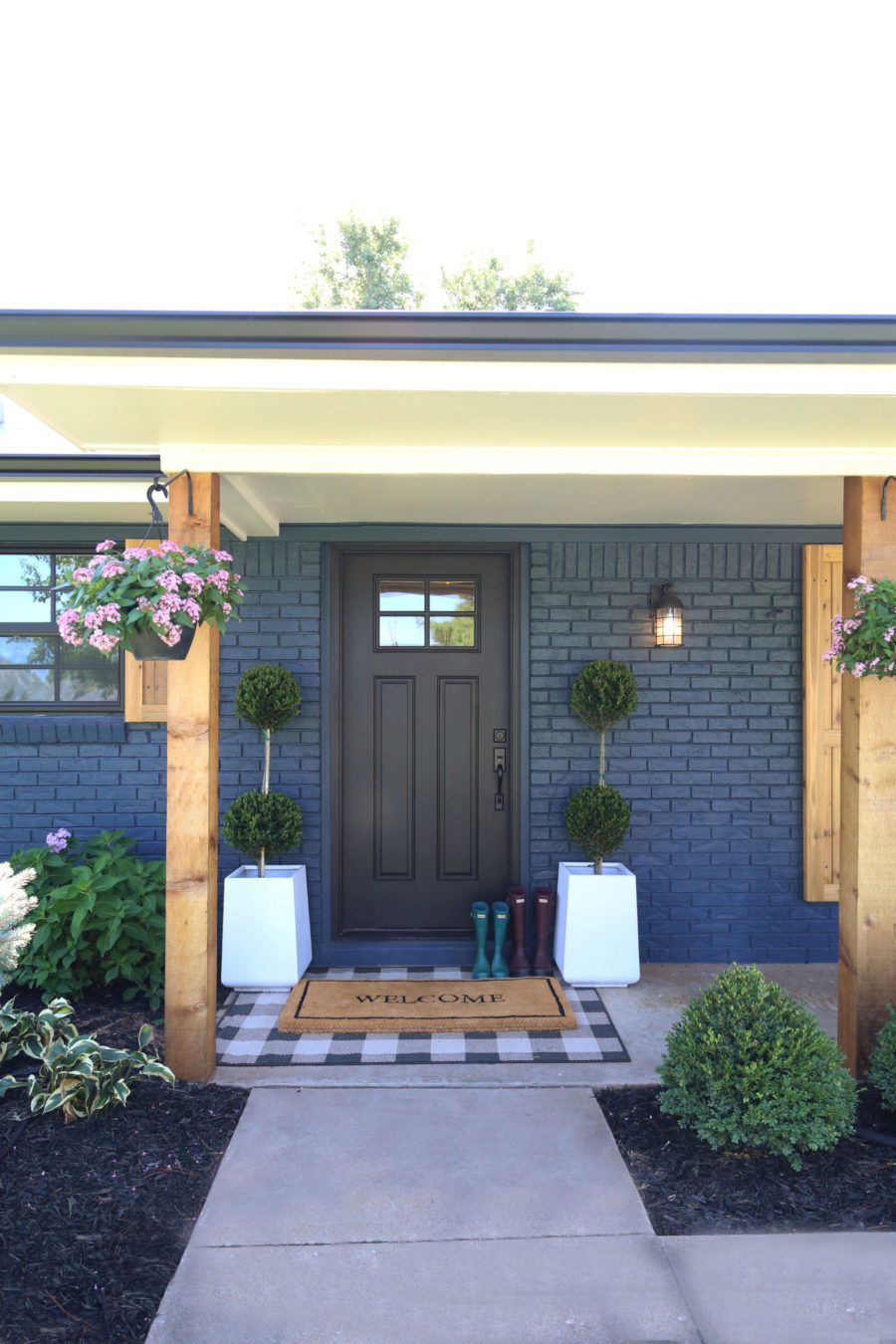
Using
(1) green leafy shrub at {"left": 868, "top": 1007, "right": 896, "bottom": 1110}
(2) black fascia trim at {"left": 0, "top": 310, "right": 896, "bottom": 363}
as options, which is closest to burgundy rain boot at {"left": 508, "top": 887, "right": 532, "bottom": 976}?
(1) green leafy shrub at {"left": 868, "top": 1007, "right": 896, "bottom": 1110}

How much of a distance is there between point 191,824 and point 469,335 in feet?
6.17

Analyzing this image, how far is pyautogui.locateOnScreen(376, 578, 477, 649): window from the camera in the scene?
4.67 m

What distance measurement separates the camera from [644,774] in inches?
179

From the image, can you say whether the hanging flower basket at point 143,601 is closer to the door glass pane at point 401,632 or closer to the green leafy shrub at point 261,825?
the green leafy shrub at point 261,825

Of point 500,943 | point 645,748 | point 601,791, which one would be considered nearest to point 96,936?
point 500,943

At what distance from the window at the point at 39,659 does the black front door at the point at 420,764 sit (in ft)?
4.15

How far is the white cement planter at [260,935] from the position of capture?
13.5 feet

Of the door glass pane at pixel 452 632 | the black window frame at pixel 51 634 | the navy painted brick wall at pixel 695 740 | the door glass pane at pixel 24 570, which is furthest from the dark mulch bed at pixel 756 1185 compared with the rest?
the door glass pane at pixel 24 570

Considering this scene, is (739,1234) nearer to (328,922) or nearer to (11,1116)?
(11,1116)

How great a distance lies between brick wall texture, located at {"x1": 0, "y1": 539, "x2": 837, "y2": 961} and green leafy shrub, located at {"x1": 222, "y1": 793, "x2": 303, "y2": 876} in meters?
0.25

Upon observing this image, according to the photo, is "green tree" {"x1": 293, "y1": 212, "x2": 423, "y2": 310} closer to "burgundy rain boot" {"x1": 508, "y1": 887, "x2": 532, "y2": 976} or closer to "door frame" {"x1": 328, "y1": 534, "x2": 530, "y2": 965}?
"door frame" {"x1": 328, "y1": 534, "x2": 530, "y2": 965}

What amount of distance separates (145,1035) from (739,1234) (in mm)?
1982

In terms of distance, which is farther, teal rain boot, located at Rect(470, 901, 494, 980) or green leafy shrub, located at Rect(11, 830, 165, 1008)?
teal rain boot, located at Rect(470, 901, 494, 980)

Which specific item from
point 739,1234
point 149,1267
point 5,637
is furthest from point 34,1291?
point 5,637
